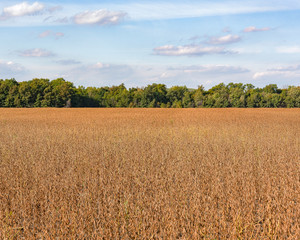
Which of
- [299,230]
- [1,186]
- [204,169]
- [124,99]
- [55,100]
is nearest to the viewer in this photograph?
[299,230]

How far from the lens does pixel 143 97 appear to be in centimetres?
6378

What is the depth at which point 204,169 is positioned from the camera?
23.9ft

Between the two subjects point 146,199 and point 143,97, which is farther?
point 143,97

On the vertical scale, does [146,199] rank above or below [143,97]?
below

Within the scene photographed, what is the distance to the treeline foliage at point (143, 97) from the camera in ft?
189

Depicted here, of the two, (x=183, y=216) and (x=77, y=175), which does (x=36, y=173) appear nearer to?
(x=77, y=175)

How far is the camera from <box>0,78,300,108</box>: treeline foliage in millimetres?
57469

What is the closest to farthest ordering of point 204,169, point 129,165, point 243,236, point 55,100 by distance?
point 243,236
point 204,169
point 129,165
point 55,100

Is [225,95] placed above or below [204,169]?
above

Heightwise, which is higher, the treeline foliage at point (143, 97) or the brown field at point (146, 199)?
the treeline foliage at point (143, 97)

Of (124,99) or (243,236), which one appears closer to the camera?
(243,236)

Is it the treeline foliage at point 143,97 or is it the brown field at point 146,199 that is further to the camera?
the treeline foliage at point 143,97

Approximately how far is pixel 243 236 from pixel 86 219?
2222 millimetres

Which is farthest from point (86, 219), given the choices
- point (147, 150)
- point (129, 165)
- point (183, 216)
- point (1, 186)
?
point (147, 150)
